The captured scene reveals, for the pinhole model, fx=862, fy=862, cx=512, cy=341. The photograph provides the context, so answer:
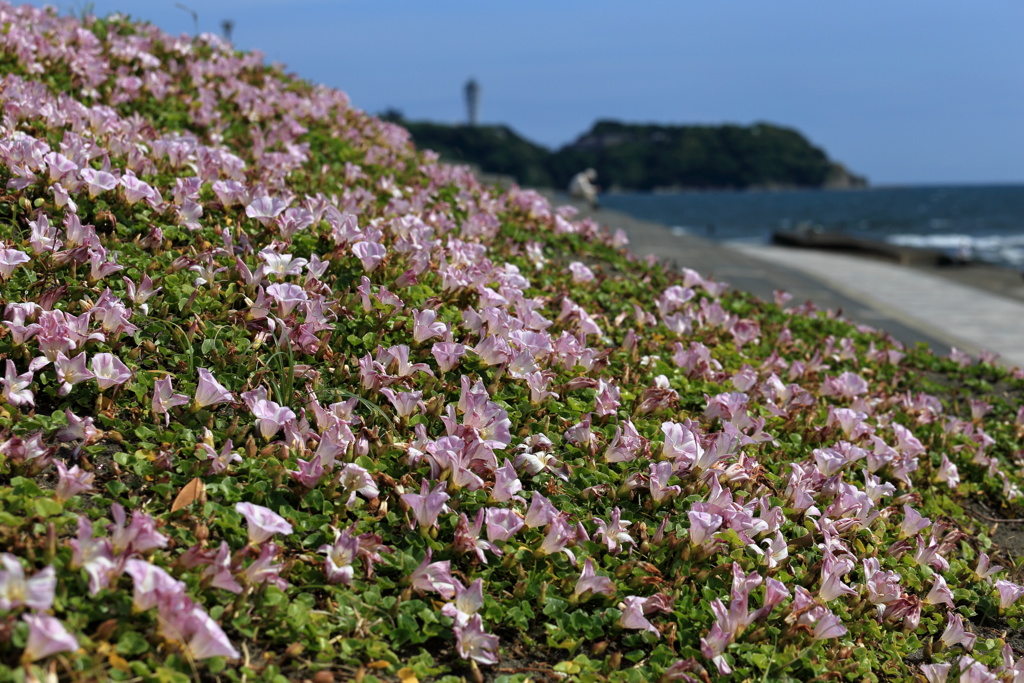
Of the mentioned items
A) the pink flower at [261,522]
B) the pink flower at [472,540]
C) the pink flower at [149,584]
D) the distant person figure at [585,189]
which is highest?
the distant person figure at [585,189]

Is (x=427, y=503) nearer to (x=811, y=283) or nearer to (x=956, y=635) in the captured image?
(x=956, y=635)

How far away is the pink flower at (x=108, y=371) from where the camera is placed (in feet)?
10.1

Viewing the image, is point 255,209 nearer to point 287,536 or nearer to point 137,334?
point 137,334

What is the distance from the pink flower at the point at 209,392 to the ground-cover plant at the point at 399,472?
11 millimetres

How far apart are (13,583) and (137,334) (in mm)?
1589

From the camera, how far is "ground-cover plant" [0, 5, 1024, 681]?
249cm

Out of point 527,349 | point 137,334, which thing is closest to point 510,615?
→ point 527,349

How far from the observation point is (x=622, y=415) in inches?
154

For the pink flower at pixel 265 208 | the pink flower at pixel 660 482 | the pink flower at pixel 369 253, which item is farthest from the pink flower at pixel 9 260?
the pink flower at pixel 660 482

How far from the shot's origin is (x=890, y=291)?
49.9 ft

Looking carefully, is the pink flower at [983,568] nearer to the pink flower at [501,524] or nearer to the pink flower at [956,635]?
the pink flower at [956,635]

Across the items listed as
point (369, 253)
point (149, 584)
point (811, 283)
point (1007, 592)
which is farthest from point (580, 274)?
point (811, 283)

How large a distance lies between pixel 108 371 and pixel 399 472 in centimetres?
111

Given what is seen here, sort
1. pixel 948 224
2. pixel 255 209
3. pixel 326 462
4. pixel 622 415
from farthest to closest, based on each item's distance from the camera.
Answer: pixel 948 224
pixel 255 209
pixel 622 415
pixel 326 462
